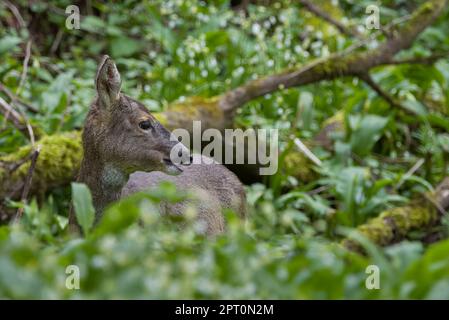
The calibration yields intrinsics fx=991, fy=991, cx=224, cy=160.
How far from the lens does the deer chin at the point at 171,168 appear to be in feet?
20.1

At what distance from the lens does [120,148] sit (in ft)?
20.4

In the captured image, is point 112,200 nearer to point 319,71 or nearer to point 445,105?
point 319,71

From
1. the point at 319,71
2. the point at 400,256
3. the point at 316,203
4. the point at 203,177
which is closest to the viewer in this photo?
the point at 400,256

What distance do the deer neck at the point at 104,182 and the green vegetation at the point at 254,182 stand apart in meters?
0.39

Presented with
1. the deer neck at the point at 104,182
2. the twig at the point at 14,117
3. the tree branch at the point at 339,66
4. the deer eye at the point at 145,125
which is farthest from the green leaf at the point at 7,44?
the deer eye at the point at 145,125

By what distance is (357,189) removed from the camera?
8828mm

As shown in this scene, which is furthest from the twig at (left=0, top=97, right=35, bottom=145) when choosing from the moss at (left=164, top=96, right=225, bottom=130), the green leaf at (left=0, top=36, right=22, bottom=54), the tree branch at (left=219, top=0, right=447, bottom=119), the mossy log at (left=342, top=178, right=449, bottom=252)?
the mossy log at (left=342, top=178, right=449, bottom=252)

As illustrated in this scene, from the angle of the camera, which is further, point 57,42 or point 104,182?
point 57,42

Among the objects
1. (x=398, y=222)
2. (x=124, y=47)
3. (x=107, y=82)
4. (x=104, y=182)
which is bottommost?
(x=104, y=182)

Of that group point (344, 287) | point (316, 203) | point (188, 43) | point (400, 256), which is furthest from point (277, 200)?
point (344, 287)

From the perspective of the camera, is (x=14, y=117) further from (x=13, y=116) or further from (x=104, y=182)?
(x=104, y=182)

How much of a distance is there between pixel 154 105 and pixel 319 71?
5.55 feet

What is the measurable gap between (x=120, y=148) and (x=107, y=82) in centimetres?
42

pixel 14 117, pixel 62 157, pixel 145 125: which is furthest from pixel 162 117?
pixel 145 125
